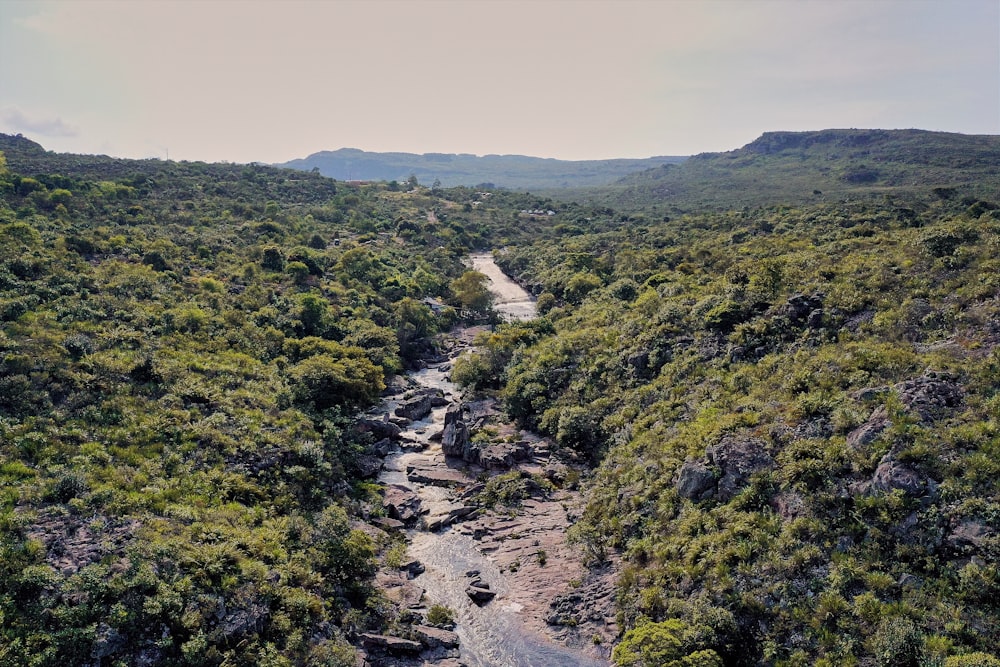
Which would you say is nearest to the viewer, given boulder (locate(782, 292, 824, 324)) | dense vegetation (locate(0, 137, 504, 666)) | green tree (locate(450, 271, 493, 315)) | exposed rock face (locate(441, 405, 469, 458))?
dense vegetation (locate(0, 137, 504, 666))

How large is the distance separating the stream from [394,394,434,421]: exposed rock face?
0.94 meters

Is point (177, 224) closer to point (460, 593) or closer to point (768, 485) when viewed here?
point (460, 593)

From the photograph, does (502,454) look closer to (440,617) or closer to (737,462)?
(440,617)

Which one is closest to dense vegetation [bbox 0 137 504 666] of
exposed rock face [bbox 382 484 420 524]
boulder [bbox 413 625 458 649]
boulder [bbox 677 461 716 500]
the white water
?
exposed rock face [bbox 382 484 420 524]

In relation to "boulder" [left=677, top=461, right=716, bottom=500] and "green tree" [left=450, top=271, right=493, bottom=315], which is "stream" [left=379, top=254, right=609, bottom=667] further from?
"green tree" [left=450, top=271, right=493, bottom=315]

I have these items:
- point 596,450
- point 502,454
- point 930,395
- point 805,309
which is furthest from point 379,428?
point 930,395

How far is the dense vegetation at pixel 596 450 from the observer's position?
77.3 feet

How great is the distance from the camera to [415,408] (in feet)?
186

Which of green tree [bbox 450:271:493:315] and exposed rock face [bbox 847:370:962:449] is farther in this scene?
green tree [bbox 450:271:493:315]

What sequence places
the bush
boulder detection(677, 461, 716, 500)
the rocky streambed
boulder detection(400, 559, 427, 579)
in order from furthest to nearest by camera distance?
boulder detection(400, 559, 427, 579) < boulder detection(677, 461, 716, 500) < the bush < the rocky streambed

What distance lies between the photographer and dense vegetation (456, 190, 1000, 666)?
2294cm

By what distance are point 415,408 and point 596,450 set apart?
2019 centimetres

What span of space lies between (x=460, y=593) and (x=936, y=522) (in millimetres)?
24415

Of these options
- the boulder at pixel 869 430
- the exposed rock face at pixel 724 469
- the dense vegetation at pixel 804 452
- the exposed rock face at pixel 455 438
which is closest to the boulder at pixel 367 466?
the exposed rock face at pixel 455 438
